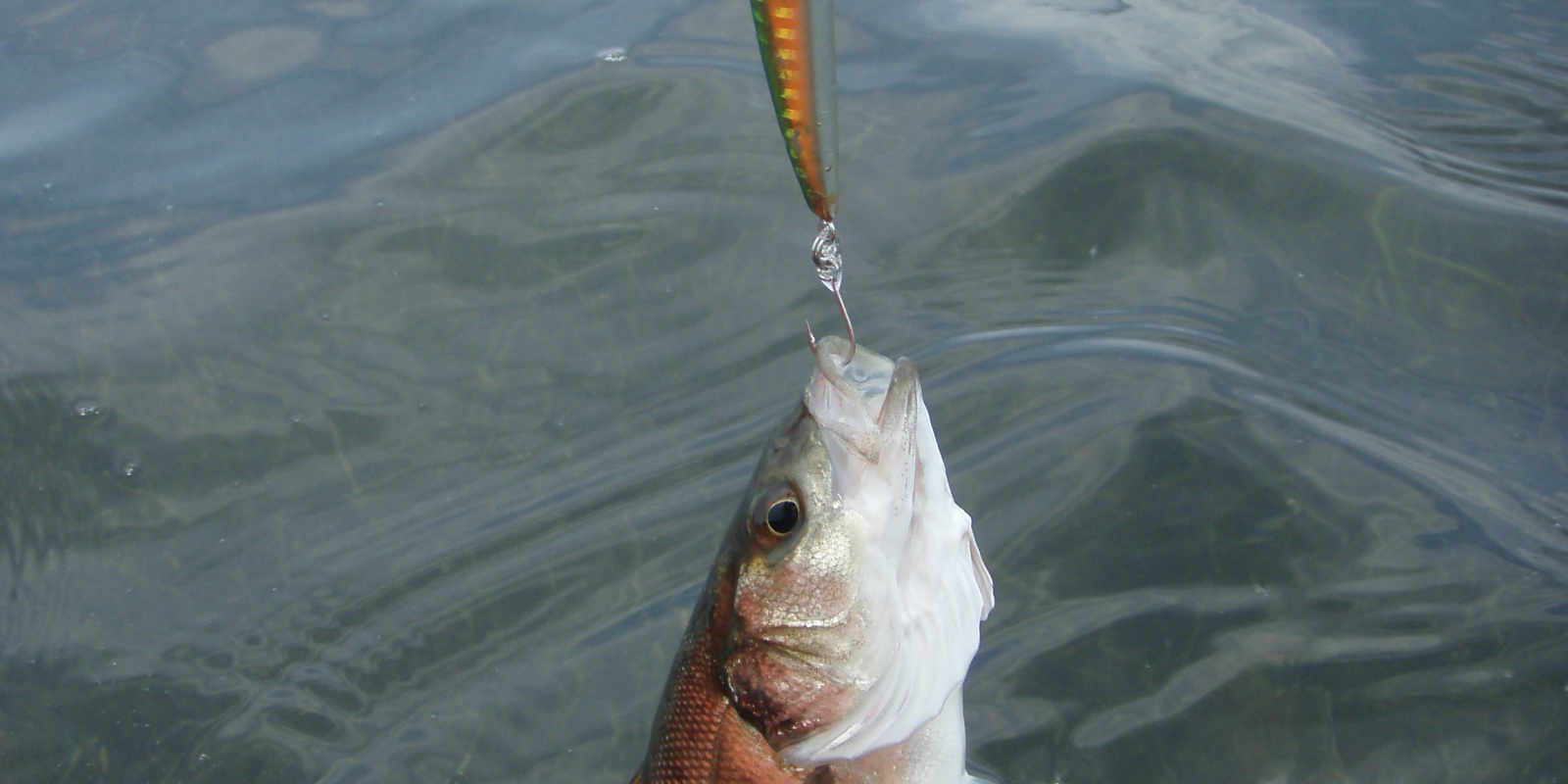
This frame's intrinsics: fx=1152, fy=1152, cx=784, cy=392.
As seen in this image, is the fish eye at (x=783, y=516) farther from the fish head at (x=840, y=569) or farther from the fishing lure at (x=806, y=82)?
the fishing lure at (x=806, y=82)

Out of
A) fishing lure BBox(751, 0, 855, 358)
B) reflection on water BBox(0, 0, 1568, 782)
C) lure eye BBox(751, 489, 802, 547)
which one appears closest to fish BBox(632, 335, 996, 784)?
lure eye BBox(751, 489, 802, 547)

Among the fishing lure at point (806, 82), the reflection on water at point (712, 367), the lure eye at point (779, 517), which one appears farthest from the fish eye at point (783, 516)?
the reflection on water at point (712, 367)

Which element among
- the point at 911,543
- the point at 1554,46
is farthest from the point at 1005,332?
the point at 1554,46

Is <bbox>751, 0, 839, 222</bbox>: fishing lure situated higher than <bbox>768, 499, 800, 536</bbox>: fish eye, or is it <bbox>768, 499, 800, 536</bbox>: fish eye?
<bbox>751, 0, 839, 222</bbox>: fishing lure

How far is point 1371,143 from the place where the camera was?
4.22 metres

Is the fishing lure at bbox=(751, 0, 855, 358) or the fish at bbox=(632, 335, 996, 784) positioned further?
the fish at bbox=(632, 335, 996, 784)

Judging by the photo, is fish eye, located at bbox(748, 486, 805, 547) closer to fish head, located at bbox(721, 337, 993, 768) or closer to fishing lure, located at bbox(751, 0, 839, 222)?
fish head, located at bbox(721, 337, 993, 768)

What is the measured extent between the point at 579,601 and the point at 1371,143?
3.26m

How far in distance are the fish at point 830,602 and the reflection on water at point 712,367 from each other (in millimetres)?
1061

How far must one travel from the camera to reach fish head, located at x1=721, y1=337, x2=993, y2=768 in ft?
6.33

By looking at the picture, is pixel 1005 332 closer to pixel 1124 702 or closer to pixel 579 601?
pixel 1124 702

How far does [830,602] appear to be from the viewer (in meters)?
1.93

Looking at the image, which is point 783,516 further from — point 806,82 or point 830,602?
point 806,82

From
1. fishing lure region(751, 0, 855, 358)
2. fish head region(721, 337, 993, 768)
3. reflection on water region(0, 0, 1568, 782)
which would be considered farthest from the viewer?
reflection on water region(0, 0, 1568, 782)
